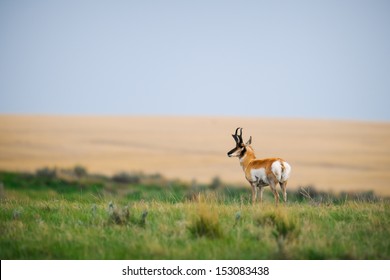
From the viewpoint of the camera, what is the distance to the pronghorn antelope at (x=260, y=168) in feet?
42.9

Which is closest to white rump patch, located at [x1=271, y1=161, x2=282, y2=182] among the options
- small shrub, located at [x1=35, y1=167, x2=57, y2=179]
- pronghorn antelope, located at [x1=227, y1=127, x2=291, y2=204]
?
pronghorn antelope, located at [x1=227, y1=127, x2=291, y2=204]

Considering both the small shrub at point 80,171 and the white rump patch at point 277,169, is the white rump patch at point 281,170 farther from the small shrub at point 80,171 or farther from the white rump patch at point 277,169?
the small shrub at point 80,171

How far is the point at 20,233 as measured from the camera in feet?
35.9

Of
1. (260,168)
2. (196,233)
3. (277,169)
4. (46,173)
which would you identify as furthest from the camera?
(46,173)

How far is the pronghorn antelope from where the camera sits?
42.9 feet

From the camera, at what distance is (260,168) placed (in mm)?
13320

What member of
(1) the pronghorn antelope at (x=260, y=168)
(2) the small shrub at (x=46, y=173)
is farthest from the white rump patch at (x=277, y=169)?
(2) the small shrub at (x=46, y=173)

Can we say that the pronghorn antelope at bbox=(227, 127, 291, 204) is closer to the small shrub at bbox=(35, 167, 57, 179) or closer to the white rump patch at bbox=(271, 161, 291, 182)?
the white rump patch at bbox=(271, 161, 291, 182)

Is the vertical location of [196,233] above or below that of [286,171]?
below

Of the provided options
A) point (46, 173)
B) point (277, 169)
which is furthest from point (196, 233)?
point (46, 173)

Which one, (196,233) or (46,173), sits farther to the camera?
(46,173)

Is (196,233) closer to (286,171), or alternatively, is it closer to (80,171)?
(286,171)

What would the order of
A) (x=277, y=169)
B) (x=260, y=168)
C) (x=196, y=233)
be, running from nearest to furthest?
(x=196, y=233) → (x=277, y=169) → (x=260, y=168)
